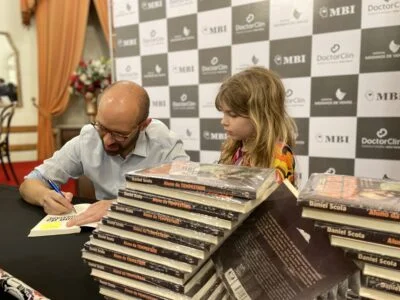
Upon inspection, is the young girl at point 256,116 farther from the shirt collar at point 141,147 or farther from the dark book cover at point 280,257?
the dark book cover at point 280,257

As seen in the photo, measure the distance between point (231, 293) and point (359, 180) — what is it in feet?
0.86

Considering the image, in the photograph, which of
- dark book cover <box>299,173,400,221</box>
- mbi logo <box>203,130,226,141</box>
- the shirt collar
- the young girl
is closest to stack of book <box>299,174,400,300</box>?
dark book cover <box>299,173,400,221</box>

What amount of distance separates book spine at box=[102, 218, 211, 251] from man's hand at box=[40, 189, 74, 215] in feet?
1.97

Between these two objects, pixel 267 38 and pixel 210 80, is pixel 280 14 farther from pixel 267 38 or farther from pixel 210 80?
pixel 210 80

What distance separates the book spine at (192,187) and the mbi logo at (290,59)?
6.16 ft

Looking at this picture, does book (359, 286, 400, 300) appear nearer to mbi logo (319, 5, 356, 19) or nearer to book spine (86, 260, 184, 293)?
book spine (86, 260, 184, 293)

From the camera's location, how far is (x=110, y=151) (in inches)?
51.5

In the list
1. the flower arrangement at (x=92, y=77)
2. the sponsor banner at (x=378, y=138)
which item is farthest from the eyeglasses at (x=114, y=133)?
the flower arrangement at (x=92, y=77)

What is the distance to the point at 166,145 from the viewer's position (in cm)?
155

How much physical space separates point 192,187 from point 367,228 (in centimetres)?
23


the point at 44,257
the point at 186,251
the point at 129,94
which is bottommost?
the point at 44,257

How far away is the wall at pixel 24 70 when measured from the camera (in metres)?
5.11

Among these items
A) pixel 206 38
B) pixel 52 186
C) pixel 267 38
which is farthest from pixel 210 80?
pixel 52 186

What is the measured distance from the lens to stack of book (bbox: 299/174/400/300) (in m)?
0.41
